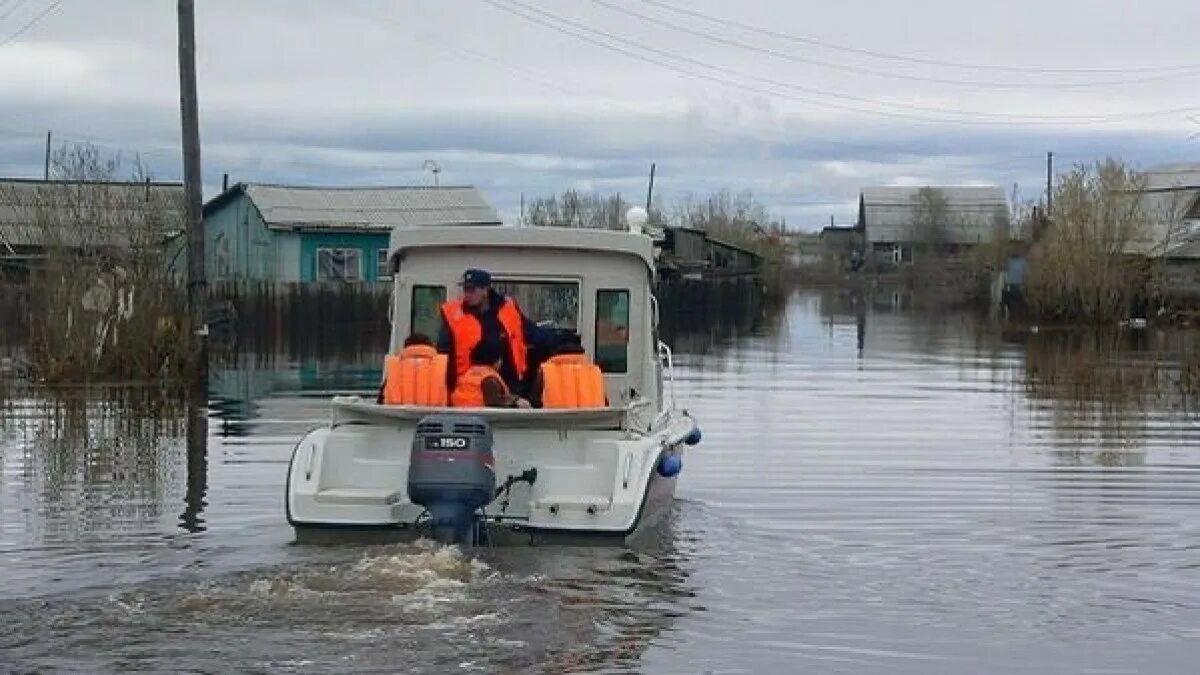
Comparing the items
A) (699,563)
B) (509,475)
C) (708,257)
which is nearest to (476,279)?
(509,475)

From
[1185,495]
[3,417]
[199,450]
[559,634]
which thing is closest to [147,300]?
[3,417]

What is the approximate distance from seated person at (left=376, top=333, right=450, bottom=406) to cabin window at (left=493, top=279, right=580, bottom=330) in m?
2.00

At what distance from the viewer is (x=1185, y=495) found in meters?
16.0

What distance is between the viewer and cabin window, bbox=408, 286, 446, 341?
14.6 m

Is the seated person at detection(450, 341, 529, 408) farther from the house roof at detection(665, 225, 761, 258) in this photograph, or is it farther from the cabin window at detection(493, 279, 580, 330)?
the house roof at detection(665, 225, 761, 258)

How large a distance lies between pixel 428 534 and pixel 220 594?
157cm

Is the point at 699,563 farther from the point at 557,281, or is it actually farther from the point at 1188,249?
the point at 1188,249

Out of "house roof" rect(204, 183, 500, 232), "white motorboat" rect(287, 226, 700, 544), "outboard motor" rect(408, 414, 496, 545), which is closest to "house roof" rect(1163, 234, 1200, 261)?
"house roof" rect(204, 183, 500, 232)

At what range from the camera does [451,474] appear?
35.7 feet

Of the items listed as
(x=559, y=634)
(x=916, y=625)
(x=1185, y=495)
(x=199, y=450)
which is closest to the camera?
(x=559, y=634)

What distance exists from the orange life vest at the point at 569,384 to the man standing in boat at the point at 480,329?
39 cm

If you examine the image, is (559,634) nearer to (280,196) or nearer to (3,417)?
(3,417)

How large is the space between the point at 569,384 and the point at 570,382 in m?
0.02

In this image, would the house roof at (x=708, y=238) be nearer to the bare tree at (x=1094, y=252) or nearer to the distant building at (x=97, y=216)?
the bare tree at (x=1094, y=252)
